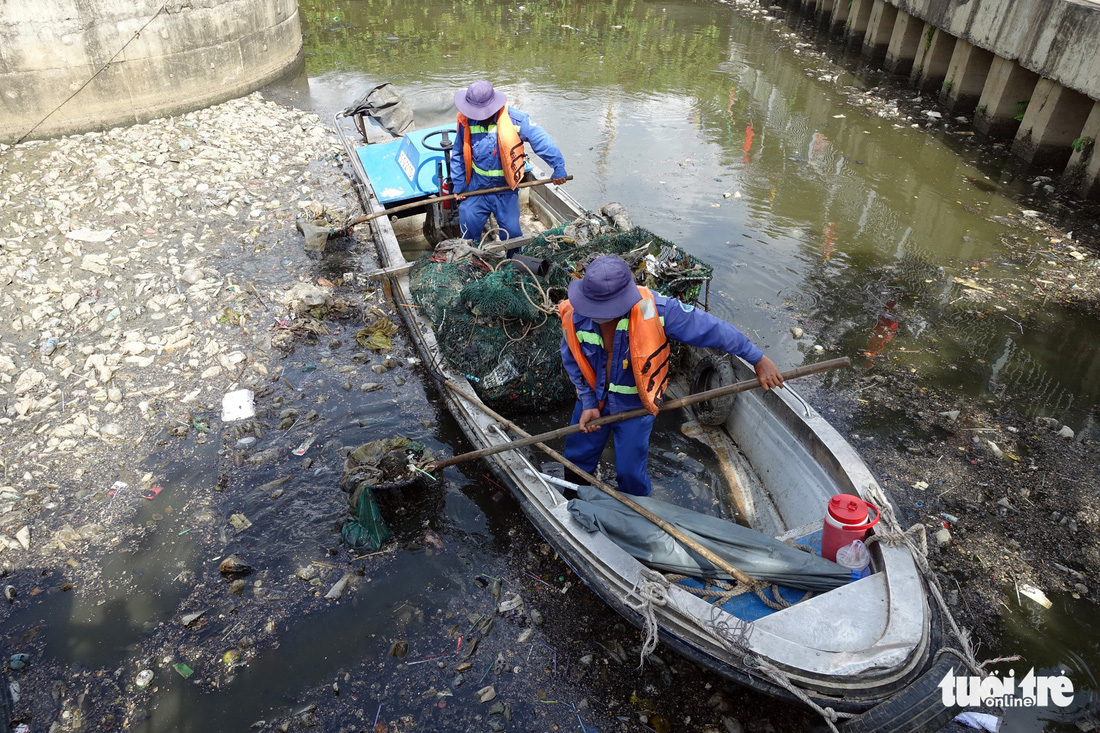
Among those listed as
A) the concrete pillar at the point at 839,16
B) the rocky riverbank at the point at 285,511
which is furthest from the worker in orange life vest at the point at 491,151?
the concrete pillar at the point at 839,16

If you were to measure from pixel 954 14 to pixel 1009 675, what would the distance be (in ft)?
38.0

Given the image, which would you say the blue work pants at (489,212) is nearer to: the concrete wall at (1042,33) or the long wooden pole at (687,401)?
the long wooden pole at (687,401)

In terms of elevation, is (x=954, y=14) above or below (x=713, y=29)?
above

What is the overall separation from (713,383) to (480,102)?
3248 millimetres

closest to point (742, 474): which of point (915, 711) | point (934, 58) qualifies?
point (915, 711)

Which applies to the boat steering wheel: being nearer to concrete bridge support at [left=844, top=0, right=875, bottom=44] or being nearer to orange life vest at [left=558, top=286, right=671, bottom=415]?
orange life vest at [left=558, top=286, right=671, bottom=415]

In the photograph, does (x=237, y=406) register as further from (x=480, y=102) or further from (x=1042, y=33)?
(x=1042, y=33)

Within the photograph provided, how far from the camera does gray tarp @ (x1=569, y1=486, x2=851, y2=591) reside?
11.2ft

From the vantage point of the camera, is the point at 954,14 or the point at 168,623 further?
the point at 954,14

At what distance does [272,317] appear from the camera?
22.1ft

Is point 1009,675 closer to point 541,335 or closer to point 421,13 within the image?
point 541,335

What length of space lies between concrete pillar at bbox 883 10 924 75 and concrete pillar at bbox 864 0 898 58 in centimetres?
50

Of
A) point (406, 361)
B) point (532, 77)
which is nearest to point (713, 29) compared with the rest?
point (532, 77)

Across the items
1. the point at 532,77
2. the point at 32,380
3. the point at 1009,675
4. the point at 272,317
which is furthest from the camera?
the point at 532,77
